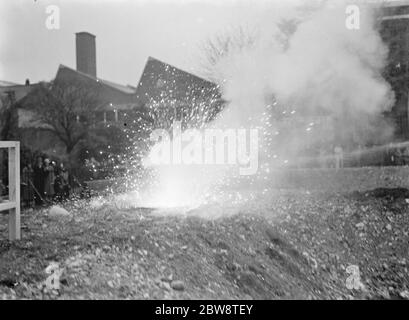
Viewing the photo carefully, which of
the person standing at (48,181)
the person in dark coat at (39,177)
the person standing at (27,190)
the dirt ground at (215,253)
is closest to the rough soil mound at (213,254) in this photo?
the dirt ground at (215,253)

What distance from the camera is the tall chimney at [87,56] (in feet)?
76.3

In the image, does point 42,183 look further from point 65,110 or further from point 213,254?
point 65,110

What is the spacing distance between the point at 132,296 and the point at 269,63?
8.53m

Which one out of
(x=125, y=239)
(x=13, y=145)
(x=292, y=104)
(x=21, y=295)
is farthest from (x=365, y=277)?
(x=292, y=104)

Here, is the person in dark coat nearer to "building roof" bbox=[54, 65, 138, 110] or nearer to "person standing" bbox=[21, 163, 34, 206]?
"person standing" bbox=[21, 163, 34, 206]

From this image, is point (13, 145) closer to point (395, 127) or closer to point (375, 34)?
point (375, 34)

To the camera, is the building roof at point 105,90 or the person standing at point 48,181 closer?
the person standing at point 48,181

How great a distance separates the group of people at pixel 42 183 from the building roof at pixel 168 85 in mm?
7725

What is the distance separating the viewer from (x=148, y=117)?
58.8ft

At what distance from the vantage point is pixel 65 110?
1967 centimetres

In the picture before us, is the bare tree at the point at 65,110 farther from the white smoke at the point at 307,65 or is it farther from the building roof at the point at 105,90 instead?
the white smoke at the point at 307,65

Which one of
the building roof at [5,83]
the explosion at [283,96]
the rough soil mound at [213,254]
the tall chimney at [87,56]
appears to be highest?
the tall chimney at [87,56]

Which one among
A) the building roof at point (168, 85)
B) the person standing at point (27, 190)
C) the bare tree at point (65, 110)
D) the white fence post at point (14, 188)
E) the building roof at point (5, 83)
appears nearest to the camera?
the white fence post at point (14, 188)

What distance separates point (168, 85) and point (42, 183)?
1323cm
